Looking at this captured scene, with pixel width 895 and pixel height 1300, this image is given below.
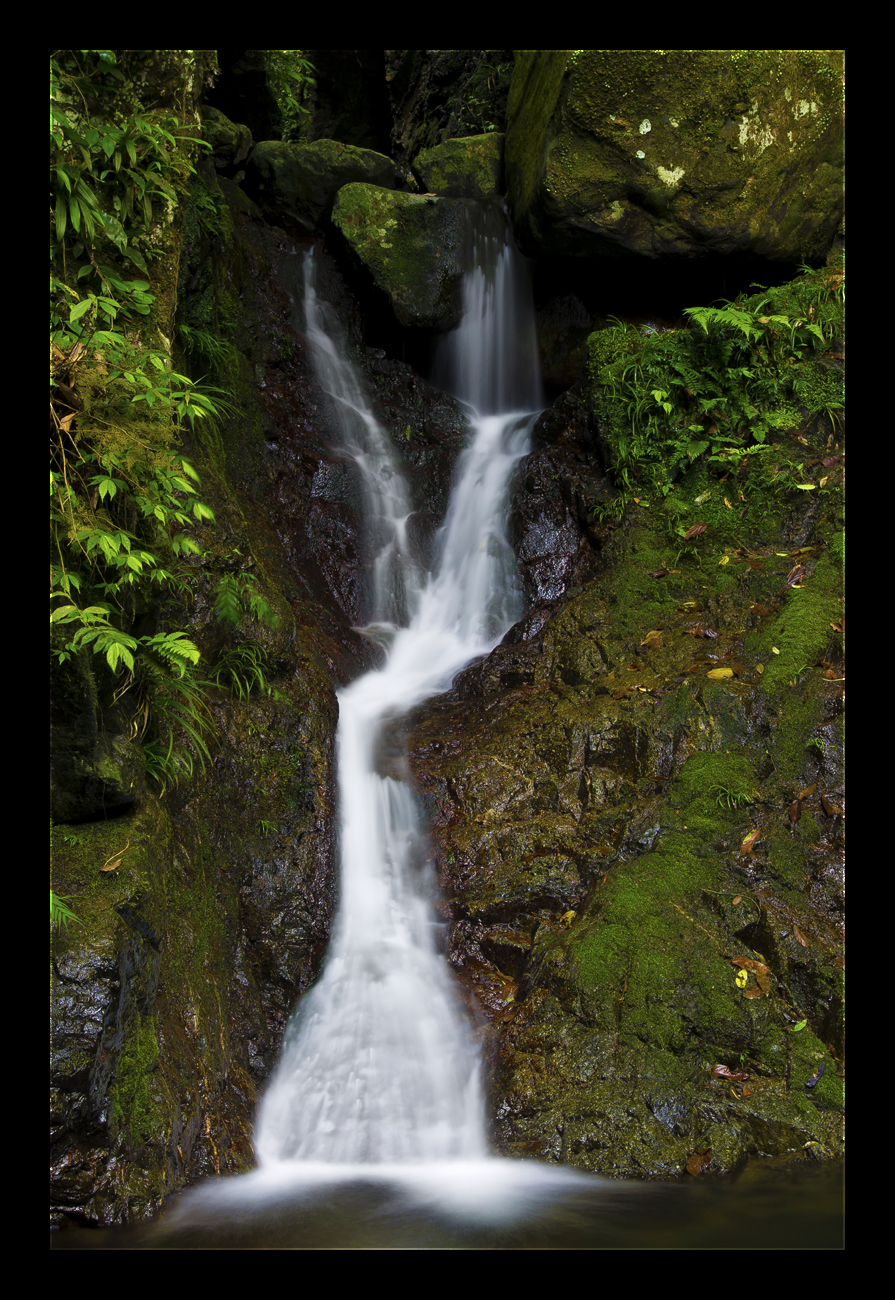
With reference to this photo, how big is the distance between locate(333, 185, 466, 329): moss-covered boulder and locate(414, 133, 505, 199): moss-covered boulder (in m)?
0.72

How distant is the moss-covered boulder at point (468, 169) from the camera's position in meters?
10.9

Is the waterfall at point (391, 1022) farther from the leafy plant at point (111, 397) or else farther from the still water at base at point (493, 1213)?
the leafy plant at point (111, 397)

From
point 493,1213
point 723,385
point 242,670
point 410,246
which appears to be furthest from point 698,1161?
point 410,246

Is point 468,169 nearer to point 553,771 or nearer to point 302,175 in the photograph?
point 302,175

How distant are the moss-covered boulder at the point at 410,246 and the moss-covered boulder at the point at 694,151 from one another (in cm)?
175

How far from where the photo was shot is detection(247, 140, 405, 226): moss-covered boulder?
1121 cm

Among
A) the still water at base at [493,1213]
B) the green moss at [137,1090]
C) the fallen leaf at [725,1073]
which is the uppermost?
the green moss at [137,1090]

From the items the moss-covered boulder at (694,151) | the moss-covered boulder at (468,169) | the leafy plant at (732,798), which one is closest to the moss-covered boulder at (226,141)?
the moss-covered boulder at (468,169)

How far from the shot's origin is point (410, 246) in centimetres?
1021

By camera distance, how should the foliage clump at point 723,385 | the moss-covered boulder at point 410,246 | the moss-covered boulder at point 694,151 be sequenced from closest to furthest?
the foliage clump at point 723,385
the moss-covered boulder at point 694,151
the moss-covered boulder at point 410,246

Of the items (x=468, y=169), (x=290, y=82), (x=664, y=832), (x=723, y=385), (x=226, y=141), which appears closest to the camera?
(x=664, y=832)

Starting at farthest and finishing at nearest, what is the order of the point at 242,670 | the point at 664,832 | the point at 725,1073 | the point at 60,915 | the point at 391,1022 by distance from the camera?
the point at 242,670 → the point at 664,832 → the point at 391,1022 → the point at 725,1073 → the point at 60,915

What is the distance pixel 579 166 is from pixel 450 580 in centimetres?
450

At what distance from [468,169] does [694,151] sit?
392 centimetres
